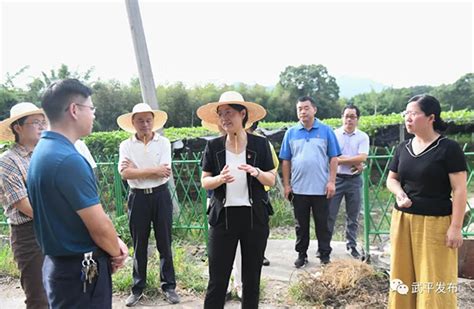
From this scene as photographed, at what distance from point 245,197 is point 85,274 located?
1.15 meters

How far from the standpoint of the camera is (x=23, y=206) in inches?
98.2

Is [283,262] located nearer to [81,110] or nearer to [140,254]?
[140,254]

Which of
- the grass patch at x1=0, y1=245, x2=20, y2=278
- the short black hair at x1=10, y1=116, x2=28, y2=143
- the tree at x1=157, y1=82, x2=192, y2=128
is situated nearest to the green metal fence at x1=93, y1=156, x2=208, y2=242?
the grass patch at x1=0, y1=245, x2=20, y2=278

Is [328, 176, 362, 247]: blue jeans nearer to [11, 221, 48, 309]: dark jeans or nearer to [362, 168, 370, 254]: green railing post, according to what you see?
[362, 168, 370, 254]: green railing post

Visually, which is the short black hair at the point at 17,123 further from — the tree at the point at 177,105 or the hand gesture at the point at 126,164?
the tree at the point at 177,105

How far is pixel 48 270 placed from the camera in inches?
72.9

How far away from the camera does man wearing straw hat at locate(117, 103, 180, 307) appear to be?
3354mm

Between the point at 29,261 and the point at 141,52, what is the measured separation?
9.94 feet

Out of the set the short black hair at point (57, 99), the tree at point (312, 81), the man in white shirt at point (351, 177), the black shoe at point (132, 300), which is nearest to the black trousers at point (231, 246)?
the black shoe at point (132, 300)

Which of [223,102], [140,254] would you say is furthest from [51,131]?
[140,254]

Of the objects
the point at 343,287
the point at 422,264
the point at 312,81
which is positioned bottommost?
the point at 312,81

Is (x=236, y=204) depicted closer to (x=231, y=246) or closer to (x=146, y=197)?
(x=231, y=246)

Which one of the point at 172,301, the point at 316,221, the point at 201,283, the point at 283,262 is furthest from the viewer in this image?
the point at 283,262

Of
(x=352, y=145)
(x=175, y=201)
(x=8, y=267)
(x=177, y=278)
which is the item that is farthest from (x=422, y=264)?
(x=8, y=267)
